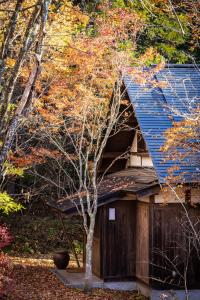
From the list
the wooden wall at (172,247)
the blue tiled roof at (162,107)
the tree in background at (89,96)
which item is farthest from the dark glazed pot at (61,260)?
the blue tiled roof at (162,107)

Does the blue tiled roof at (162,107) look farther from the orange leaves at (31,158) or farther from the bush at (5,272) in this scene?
the bush at (5,272)

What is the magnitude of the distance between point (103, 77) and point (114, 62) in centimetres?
84

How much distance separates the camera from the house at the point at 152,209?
40.3ft

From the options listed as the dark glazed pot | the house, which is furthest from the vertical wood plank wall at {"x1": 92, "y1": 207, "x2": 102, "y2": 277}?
the dark glazed pot

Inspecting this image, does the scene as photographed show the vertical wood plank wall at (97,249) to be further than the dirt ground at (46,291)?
Yes

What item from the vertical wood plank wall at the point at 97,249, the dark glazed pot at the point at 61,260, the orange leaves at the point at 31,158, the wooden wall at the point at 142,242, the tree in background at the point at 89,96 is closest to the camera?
the wooden wall at the point at 142,242

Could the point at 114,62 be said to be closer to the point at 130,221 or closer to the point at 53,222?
the point at 130,221

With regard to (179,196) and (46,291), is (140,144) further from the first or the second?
(46,291)

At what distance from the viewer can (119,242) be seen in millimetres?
13758

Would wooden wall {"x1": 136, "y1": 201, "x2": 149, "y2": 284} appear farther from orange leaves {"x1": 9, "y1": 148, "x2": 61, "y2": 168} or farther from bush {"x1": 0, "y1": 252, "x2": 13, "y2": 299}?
bush {"x1": 0, "y1": 252, "x2": 13, "y2": 299}

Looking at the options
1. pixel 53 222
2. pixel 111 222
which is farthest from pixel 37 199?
pixel 111 222

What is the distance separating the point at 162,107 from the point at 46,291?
230 inches

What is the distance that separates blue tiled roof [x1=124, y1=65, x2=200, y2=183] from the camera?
12.1 metres

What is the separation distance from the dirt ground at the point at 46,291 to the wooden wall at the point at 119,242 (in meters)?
0.63
